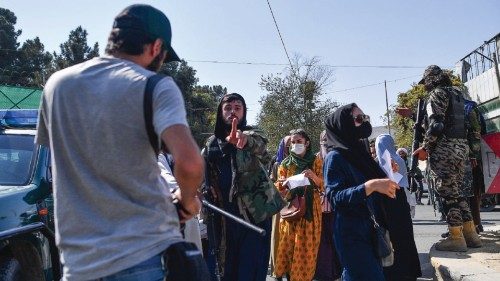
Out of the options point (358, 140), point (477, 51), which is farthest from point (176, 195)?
point (477, 51)

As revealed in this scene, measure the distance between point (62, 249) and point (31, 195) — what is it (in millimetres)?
2446

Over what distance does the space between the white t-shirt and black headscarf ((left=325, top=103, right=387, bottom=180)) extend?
2.10 metres

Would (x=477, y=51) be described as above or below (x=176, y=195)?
above

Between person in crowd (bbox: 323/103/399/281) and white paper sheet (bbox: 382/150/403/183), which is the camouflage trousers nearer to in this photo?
white paper sheet (bbox: 382/150/403/183)

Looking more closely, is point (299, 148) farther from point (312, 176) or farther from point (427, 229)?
point (427, 229)

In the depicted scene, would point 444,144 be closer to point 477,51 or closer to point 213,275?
point 213,275

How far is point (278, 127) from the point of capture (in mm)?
32656

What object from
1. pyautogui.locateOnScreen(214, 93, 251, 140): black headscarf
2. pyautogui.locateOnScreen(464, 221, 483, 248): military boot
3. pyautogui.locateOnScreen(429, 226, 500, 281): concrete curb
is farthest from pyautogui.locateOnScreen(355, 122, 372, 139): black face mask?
pyautogui.locateOnScreen(464, 221, 483, 248): military boot

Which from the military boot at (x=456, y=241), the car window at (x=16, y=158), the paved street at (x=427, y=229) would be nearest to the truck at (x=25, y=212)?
the car window at (x=16, y=158)

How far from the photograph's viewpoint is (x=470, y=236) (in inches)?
215

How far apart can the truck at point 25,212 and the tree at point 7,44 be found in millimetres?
39868

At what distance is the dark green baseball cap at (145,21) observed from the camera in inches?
76.1

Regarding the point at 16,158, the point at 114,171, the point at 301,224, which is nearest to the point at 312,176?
the point at 301,224

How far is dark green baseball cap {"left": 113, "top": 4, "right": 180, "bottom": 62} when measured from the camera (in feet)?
6.34
